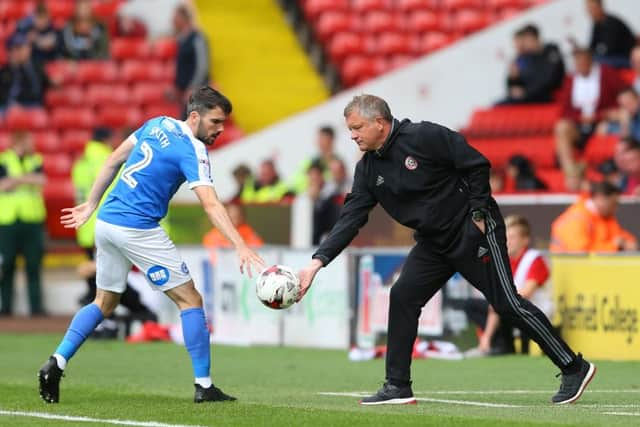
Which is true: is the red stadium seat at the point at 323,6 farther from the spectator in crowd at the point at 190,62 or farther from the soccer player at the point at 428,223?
A: the soccer player at the point at 428,223

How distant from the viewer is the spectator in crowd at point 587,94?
67.8ft

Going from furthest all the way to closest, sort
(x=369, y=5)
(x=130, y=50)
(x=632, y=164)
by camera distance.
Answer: (x=369, y=5)
(x=130, y=50)
(x=632, y=164)

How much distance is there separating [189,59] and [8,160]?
4.83 metres

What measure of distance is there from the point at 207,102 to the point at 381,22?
56.1 ft

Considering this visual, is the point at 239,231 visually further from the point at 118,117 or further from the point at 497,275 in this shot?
the point at 497,275

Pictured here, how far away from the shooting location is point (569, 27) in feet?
79.0

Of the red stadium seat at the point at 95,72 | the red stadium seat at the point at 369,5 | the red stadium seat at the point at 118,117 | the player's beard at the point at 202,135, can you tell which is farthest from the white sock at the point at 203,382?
the red stadium seat at the point at 369,5

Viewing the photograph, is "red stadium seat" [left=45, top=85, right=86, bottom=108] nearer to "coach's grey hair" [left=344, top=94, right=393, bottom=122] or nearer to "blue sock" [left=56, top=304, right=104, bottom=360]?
"blue sock" [left=56, top=304, right=104, bottom=360]

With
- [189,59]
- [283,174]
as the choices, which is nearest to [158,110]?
[189,59]

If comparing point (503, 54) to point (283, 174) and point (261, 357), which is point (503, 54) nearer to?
point (283, 174)

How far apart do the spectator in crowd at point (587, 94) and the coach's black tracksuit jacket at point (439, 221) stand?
35.1ft

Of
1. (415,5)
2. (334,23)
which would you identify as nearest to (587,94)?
(334,23)

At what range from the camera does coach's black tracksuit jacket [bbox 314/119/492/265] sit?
9.79 m

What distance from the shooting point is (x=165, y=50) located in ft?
87.0
